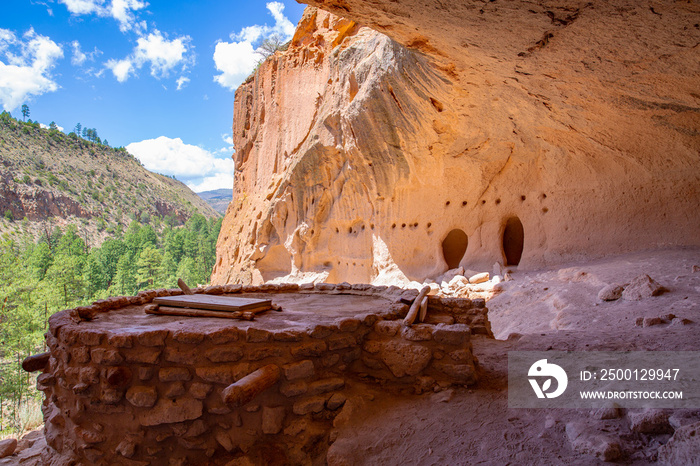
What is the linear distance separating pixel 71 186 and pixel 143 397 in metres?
43.1

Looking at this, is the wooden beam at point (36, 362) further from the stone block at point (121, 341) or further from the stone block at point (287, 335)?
the stone block at point (287, 335)

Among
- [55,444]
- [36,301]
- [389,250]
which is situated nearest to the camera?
[55,444]

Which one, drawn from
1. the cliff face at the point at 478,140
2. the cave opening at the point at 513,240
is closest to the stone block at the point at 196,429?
the cliff face at the point at 478,140

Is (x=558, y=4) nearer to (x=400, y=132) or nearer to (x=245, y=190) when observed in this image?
(x=400, y=132)

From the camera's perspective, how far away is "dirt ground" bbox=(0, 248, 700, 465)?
73.8 inches

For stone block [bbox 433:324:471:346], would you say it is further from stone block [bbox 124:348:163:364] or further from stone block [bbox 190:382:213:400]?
stone block [bbox 124:348:163:364]

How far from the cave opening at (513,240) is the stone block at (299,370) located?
24.7 ft

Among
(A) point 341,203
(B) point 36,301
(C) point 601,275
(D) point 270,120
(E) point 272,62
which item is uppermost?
(E) point 272,62

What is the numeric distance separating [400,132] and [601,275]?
4.63 meters

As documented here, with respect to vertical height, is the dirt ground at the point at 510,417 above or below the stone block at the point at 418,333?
below

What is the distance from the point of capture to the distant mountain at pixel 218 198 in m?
92.4

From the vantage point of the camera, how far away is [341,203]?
460 inches

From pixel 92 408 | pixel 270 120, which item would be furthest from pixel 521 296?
pixel 270 120

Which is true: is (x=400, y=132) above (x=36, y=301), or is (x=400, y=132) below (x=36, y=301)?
above
